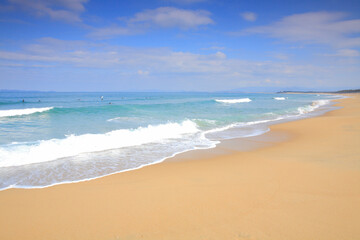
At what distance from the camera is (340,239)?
8.95 ft

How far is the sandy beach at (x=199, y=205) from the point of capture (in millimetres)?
2947

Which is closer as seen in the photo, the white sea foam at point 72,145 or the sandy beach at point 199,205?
the sandy beach at point 199,205

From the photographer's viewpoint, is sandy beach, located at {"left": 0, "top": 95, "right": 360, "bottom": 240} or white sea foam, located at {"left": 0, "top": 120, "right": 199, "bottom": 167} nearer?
sandy beach, located at {"left": 0, "top": 95, "right": 360, "bottom": 240}

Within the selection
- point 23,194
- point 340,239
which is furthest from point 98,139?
point 340,239

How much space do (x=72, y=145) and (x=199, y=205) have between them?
5.82m

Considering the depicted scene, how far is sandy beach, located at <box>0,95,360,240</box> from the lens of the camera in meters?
2.95

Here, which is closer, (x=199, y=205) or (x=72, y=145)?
(x=199, y=205)

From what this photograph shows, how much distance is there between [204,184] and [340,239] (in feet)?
7.50

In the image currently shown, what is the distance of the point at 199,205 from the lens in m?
3.61

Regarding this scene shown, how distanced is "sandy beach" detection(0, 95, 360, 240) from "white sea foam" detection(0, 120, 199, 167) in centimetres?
244

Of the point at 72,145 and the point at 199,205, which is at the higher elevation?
the point at 72,145

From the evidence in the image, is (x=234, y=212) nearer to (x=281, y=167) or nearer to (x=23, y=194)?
(x=281, y=167)

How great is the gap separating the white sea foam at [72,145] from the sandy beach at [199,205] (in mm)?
2445

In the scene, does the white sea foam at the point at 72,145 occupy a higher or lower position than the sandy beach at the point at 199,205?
higher
